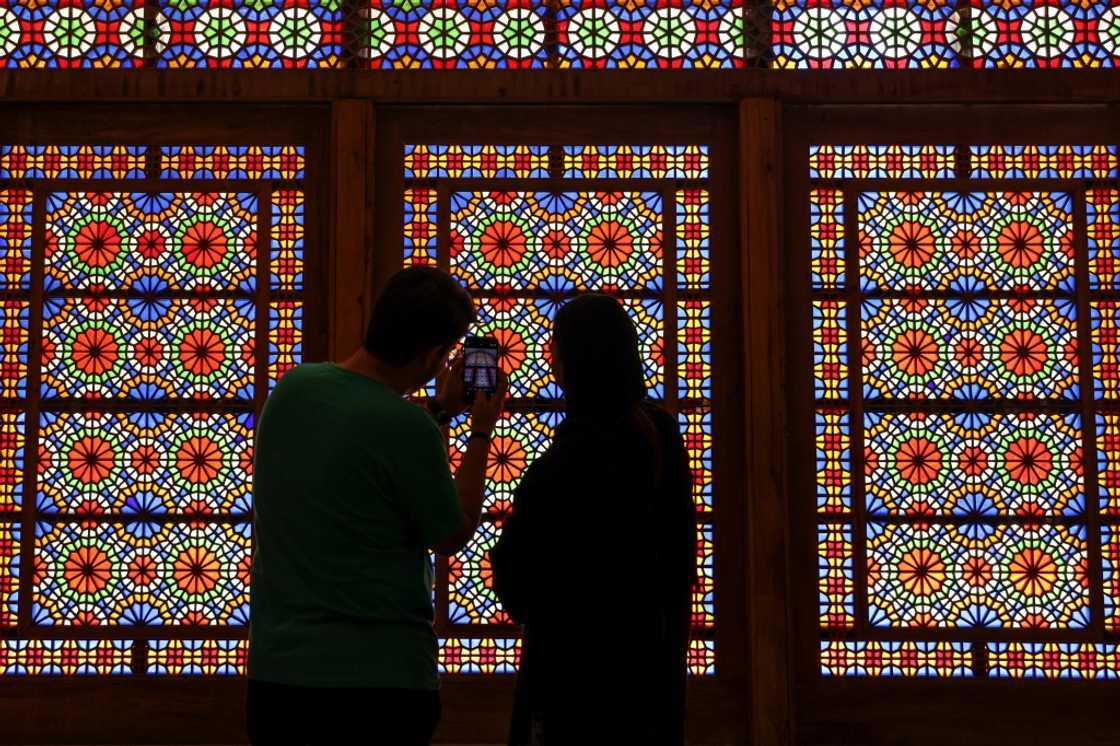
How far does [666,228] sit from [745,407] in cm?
55

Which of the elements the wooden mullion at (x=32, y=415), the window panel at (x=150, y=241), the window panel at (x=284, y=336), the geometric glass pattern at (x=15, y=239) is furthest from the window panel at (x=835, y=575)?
the geometric glass pattern at (x=15, y=239)

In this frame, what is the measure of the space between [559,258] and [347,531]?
6.40ft

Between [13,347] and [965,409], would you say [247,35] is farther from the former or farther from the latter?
[965,409]

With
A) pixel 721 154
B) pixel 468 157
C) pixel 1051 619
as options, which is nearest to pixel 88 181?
pixel 468 157

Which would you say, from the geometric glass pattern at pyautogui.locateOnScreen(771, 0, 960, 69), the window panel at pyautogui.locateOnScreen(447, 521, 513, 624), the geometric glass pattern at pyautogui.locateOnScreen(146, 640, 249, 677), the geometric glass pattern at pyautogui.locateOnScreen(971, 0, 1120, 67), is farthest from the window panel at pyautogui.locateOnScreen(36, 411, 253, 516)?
the geometric glass pattern at pyautogui.locateOnScreen(971, 0, 1120, 67)

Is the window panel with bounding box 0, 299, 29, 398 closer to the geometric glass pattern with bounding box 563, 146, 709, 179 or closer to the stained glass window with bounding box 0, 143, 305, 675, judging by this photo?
the stained glass window with bounding box 0, 143, 305, 675

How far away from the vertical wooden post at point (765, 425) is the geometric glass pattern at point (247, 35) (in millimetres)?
1217

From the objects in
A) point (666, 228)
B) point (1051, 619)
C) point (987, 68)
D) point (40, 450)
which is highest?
point (987, 68)

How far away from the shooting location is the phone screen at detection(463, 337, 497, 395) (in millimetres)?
2238

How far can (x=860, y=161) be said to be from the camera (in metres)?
3.74

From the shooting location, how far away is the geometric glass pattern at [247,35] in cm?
373

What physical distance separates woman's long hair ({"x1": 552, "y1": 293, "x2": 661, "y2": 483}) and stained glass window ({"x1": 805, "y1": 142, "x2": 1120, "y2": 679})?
1.67m

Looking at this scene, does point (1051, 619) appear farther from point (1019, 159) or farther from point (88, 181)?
point (88, 181)

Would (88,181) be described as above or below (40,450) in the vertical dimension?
above
